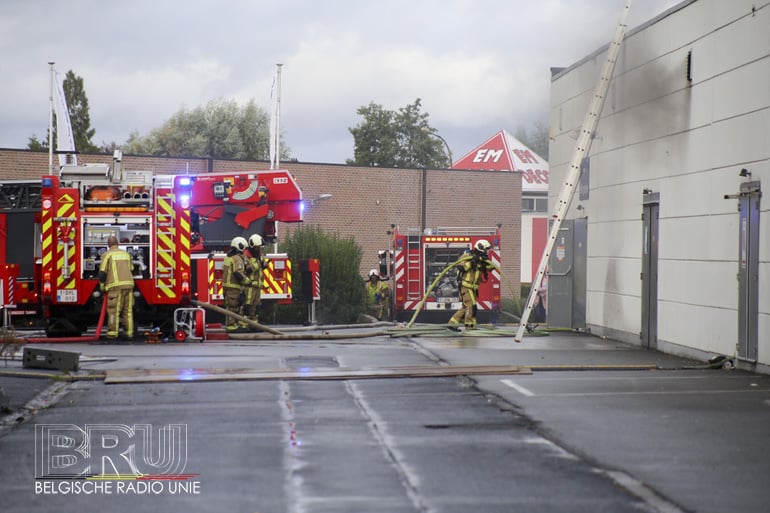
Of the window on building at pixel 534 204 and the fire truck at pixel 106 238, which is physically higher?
the window on building at pixel 534 204

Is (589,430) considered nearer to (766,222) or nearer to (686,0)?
(766,222)

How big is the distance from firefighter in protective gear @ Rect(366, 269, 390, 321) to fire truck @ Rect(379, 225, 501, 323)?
214 millimetres

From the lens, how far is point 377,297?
2653 cm

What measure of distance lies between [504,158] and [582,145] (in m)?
45.7

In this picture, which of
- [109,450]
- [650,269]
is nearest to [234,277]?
[650,269]

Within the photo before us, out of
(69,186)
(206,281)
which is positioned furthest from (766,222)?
(206,281)

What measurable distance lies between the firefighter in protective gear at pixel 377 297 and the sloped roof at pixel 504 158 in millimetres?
36178

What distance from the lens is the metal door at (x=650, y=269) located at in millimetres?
15102

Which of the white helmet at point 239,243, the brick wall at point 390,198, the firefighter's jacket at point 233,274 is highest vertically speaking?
the brick wall at point 390,198

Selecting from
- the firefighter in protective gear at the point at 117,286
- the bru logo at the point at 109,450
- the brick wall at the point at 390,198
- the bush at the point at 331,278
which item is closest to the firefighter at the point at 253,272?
the firefighter in protective gear at the point at 117,286

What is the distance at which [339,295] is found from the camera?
25.2 m

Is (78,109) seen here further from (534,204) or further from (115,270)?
(115,270)

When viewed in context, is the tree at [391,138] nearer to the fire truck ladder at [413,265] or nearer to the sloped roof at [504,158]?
the sloped roof at [504,158]

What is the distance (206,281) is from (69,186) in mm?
4740
